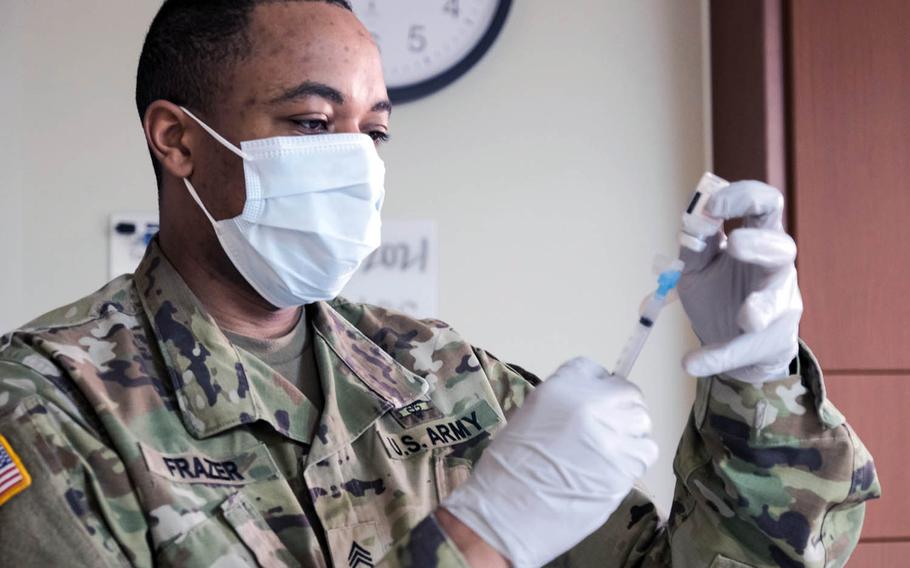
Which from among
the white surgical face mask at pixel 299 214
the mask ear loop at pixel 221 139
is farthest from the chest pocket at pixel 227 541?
the mask ear loop at pixel 221 139

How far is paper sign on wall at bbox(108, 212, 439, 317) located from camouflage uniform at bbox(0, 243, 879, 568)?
40.8 inches

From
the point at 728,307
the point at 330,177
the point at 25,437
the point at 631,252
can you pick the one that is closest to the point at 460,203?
the point at 631,252

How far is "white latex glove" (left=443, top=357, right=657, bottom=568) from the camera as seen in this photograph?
1074mm

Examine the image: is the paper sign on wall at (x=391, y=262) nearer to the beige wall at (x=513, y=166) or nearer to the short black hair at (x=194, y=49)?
the beige wall at (x=513, y=166)

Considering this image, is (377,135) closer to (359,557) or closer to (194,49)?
(194,49)

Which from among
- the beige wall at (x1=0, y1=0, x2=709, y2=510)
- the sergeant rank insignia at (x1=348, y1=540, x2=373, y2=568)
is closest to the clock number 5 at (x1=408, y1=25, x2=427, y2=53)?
the beige wall at (x1=0, y1=0, x2=709, y2=510)

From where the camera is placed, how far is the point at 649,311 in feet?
3.83

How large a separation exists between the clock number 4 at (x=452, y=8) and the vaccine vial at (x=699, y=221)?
144 cm

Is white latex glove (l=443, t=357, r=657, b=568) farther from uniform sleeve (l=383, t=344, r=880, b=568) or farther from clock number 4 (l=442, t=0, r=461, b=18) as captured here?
clock number 4 (l=442, t=0, r=461, b=18)

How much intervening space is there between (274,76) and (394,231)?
3.71 ft

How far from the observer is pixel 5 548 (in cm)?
104

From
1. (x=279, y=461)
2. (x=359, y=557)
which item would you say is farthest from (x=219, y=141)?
(x=359, y=557)

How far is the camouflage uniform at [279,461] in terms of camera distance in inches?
43.4

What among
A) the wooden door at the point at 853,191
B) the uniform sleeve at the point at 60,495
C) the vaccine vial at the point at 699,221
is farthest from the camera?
the wooden door at the point at 853,191
